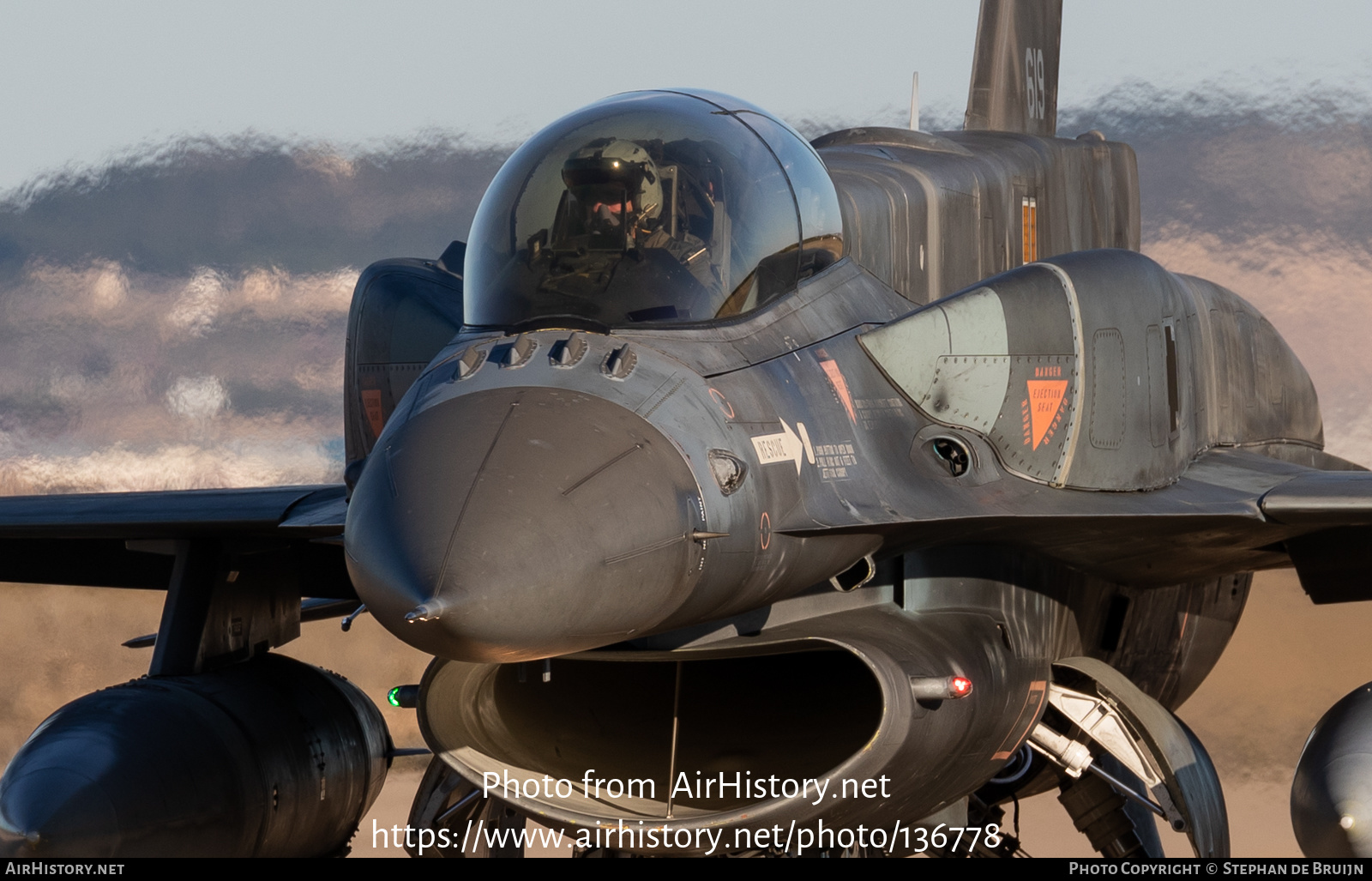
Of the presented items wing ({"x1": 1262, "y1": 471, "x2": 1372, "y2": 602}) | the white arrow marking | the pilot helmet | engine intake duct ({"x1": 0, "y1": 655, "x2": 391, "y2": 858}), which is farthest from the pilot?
engine intake duct ({"x1": 0, "y1": 655, "x2": 391, "y2": 858})

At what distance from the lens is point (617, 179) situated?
17.7ft

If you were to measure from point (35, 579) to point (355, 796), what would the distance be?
2544mm

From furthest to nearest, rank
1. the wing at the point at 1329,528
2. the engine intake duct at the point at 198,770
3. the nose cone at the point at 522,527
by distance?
the engine intake duct at the point at 198,770 → the wing at the point at 1329,528 → the nose cone at the point at 522,527

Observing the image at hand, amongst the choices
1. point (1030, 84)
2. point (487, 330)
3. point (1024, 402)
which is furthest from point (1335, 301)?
point (487, 330)

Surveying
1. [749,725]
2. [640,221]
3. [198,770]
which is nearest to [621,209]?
[640,221]

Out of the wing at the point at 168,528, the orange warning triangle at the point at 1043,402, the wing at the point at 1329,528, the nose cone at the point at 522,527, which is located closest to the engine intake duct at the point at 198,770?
the wing at the point at 168,528

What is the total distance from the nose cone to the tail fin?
20.6 feet

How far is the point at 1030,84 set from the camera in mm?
10523

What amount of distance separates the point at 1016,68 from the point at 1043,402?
5095 millimetres

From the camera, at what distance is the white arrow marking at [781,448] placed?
493 cm

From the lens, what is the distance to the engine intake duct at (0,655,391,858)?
6.52m

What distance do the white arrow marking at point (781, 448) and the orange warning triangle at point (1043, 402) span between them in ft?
3.72

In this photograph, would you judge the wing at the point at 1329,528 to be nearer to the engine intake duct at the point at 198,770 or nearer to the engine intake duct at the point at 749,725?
the engine intake duct at the point at 749,725

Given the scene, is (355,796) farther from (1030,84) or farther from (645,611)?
(1030,84)
